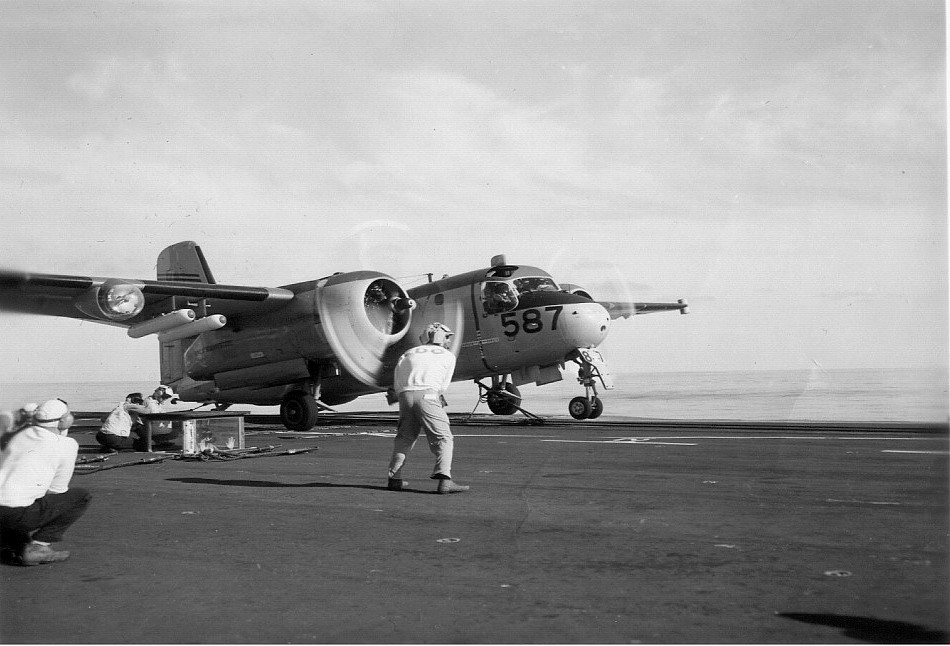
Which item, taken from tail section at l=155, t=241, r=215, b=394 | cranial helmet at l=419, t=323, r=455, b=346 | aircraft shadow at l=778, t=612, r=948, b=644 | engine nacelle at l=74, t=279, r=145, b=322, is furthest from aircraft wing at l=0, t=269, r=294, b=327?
aircraft shadow at l=778, t=612, r=948, b=644

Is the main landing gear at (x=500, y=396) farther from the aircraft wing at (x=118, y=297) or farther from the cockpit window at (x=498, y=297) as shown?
the aircraft wing at (x=118, y=297)

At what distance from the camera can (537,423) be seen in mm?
19219

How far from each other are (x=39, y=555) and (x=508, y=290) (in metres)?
14.4

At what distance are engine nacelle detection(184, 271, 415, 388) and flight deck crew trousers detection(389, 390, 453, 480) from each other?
34.2 ft

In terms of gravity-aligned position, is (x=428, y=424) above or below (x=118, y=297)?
below

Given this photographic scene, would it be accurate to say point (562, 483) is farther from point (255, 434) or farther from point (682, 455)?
point (255, 434)

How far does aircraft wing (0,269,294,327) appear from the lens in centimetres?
702

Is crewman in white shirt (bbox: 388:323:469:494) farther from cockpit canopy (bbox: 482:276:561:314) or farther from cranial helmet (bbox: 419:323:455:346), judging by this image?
cockpit canopy (bbox: 482:276:561:314)

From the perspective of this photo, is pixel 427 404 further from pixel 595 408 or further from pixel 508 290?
pixel 595 408

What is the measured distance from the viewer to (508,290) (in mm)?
19484

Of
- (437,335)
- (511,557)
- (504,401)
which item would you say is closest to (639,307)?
(504,401)

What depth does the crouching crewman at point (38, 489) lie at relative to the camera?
5637 millimetres

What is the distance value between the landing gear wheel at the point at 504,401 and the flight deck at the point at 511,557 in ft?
35.9

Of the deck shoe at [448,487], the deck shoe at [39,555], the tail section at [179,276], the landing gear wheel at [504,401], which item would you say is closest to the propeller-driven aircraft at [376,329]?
the landing gear wheel at [504,401]
